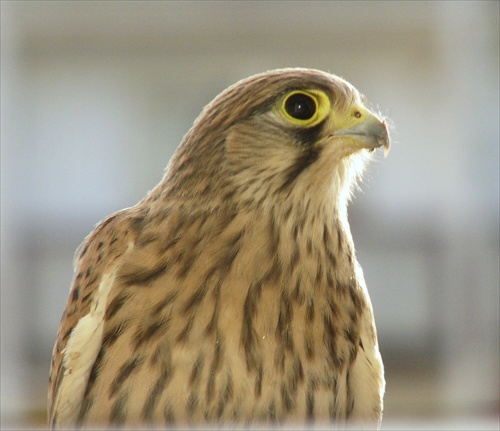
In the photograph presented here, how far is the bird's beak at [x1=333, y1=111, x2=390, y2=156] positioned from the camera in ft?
6.36

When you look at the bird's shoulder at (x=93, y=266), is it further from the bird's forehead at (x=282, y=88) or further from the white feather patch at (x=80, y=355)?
the bird's forehead at (x=282, y=88)

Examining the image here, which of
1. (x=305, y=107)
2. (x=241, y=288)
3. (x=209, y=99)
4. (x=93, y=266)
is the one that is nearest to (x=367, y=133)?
(x=305, y=107)

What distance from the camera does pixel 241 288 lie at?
1.93 metres

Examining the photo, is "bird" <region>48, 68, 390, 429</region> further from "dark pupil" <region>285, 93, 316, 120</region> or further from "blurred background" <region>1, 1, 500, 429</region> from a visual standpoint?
"blurred background" <region>1, 1, 500, 429</region>

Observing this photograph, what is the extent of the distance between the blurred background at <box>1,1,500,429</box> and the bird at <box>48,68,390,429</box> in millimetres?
4350

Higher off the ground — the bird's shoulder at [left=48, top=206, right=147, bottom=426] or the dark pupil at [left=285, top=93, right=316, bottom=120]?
the dark pupil at [left=285, top=93, right=316, bottom=120]

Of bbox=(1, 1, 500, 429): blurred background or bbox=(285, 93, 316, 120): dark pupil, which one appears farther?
bbox=(1, 1, 500, 429): blurred background

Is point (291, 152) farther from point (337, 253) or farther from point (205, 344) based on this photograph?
point (205, 344)

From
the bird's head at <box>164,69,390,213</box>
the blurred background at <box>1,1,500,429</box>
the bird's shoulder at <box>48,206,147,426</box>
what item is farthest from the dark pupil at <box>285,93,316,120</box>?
the blurred background at <box>1,1,500,429</box>

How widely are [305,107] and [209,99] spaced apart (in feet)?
16.3

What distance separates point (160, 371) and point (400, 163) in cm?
534

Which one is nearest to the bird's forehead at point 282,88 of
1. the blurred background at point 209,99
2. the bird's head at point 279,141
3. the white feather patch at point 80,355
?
the bird's head at point 279,141

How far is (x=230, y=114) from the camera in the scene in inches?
79.0

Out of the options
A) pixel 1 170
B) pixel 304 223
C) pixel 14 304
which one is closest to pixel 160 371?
pixel 304 223
